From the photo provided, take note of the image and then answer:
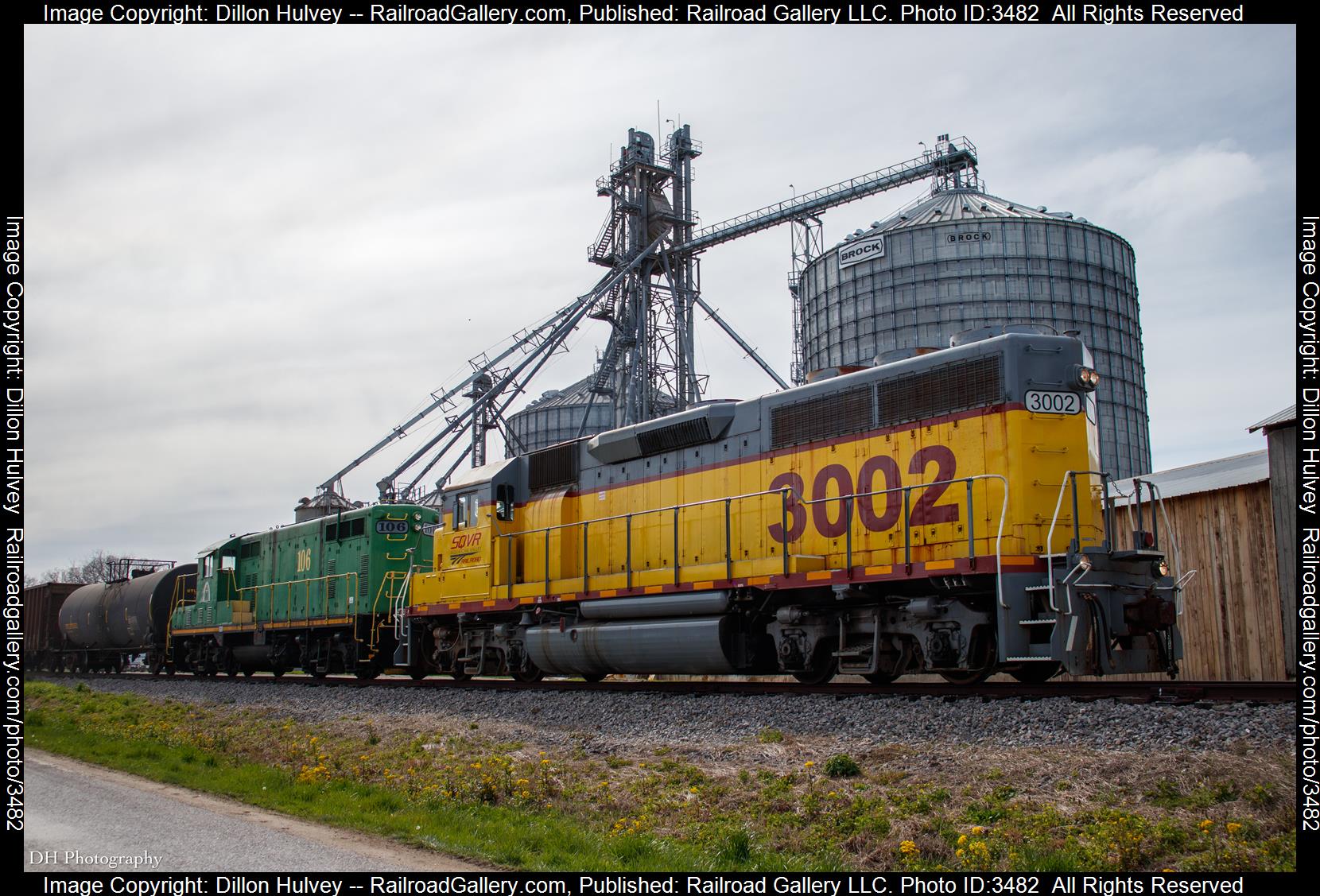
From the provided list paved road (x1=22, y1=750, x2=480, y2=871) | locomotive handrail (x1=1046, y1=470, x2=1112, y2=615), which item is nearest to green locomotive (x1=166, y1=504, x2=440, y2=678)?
paved road (x1=22, y1=750, x2=480, y2=871)

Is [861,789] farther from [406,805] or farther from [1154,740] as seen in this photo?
[406,805]

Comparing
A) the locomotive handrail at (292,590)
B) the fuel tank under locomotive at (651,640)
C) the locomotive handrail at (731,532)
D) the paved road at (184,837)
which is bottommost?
the paved road at (184,837)

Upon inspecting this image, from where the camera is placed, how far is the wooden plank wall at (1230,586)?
13391 mm

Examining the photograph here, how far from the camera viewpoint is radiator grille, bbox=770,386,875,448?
12570mm

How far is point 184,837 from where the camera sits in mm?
6180

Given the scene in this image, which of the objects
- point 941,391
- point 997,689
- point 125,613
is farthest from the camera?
point 125,613

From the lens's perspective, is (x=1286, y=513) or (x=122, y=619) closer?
(x=1286, y=513)

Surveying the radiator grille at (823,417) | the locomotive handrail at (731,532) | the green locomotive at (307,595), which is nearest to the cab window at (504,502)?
the locomotive handrail at (731,532)

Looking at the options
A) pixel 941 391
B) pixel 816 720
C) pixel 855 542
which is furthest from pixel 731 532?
pixel 816 720

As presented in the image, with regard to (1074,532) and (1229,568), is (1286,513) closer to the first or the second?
(1229,568)

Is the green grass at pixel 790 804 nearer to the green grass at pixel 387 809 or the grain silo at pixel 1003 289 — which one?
the green grass at pixel 387 809

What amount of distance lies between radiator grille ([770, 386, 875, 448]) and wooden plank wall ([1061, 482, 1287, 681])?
4.46 metres

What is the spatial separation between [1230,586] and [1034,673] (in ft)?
14.6

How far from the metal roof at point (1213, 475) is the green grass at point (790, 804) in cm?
742
